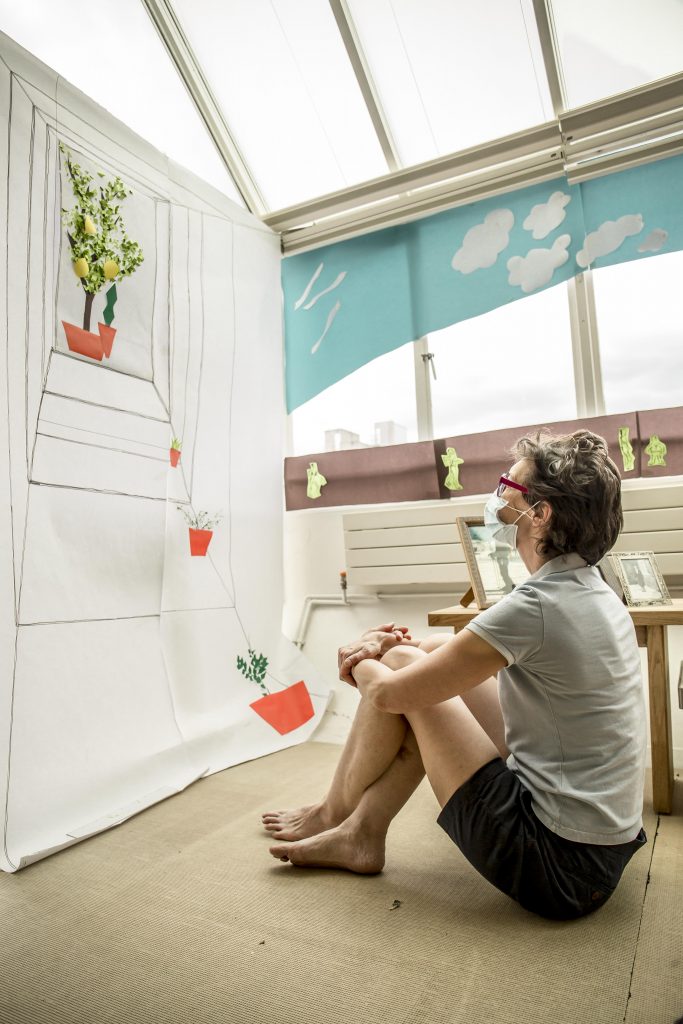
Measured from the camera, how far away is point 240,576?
2867 millimetres

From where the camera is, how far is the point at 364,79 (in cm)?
285

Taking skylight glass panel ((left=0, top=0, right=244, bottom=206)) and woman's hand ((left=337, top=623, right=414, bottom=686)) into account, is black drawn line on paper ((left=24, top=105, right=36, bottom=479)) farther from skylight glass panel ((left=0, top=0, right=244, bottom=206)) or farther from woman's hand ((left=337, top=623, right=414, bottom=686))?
woman's hand ((left=337, top=623, right=414, bottom=686))

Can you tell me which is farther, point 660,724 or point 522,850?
point 660,724

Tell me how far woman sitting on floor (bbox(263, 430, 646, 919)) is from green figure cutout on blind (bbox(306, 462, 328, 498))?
5.84 ft

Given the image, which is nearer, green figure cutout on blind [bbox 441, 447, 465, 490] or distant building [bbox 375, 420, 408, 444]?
green figure cutout on blind [bbox 441, 447, 465, 490]

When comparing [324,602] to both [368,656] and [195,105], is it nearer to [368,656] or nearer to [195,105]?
[368,656]

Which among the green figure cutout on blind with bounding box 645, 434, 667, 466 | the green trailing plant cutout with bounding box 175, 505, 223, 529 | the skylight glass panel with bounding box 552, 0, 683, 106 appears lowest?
the green trailing plant cutout with bounding box 175, 505, 223, 529

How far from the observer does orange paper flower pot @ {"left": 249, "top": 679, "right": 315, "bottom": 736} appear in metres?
2.78

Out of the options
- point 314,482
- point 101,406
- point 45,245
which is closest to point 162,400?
point 101,406

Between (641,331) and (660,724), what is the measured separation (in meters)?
1.48

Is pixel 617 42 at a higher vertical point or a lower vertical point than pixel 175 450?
higher

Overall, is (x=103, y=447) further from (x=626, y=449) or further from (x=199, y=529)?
(x=626, y=449)

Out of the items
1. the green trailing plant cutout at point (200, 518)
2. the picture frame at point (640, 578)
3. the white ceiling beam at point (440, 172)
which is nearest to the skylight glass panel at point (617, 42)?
the white ceiling beam at point (440, 172)

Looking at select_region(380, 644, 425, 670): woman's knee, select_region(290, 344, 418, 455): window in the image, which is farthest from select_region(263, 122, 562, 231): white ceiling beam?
select_region(380, 644, 425, 670): woman's knee
